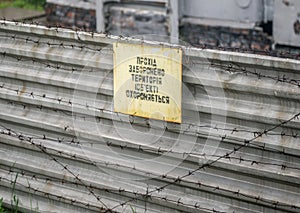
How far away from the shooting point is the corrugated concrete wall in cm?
429

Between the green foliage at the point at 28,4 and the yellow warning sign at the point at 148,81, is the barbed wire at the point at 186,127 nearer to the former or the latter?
the yellow warning sign at the point at 148,81

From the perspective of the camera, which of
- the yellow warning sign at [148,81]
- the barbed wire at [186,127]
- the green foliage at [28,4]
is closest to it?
the barbed wire at [186,127]

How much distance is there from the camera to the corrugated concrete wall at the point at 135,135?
14.1 feet

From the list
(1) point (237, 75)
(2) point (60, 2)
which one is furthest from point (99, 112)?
(2) point (60, 2)

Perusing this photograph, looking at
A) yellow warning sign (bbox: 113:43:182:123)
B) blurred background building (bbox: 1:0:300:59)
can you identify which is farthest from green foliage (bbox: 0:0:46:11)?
yellow warning sign (bbox: 113:43:182:123)

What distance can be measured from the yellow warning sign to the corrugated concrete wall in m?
0.06

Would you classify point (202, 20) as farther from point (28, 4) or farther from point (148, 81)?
point (148, 81)

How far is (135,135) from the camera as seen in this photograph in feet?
15.5

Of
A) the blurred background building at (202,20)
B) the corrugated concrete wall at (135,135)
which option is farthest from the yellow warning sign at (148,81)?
the blurred background building at (202,20)

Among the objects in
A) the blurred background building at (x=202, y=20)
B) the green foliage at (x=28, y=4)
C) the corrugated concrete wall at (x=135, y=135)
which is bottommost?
the corrugated concrete wall at (x=135, y=135)

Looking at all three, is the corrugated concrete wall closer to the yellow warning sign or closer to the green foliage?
the yellow warning sign

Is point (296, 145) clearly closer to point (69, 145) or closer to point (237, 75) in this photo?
point (237, 75)

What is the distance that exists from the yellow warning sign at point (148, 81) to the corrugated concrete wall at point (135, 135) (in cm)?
6

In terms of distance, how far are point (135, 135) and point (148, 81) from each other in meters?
0.39
